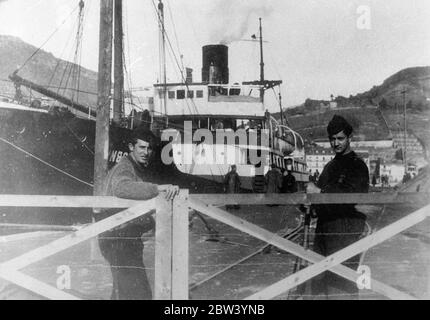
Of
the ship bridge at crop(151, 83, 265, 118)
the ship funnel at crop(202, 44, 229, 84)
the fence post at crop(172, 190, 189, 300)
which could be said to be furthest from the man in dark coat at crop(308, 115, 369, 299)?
the ship funnel at crop(202, 44, 229, 84)

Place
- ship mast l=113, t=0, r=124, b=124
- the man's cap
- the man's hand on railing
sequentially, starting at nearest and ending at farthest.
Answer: the man's hand on railing → the man's cap → ship mast l=113, t=0, r=124, b=124

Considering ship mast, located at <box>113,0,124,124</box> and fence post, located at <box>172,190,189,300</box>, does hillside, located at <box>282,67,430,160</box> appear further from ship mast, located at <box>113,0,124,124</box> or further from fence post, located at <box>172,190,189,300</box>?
fence post, located at <box>172,190,189,300</box>

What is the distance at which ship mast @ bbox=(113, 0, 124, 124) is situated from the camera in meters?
11.6

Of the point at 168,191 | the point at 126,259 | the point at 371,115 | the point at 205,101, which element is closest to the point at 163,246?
the point at 168,191

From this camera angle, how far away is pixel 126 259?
3357mm

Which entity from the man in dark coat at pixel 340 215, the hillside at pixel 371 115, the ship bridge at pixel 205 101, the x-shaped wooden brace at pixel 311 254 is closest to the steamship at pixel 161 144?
the ship bridge at pixel 205 101

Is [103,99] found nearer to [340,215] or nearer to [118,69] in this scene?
[118,69]

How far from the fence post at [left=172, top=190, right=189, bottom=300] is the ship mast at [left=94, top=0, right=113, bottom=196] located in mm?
A: 5069

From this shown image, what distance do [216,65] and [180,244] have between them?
27388 millimetres

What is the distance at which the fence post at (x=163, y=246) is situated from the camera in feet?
9.80

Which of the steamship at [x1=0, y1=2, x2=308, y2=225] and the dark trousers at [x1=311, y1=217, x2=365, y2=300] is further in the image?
the steamship at [x1=0, y1=2, x2=308, y2=225]
